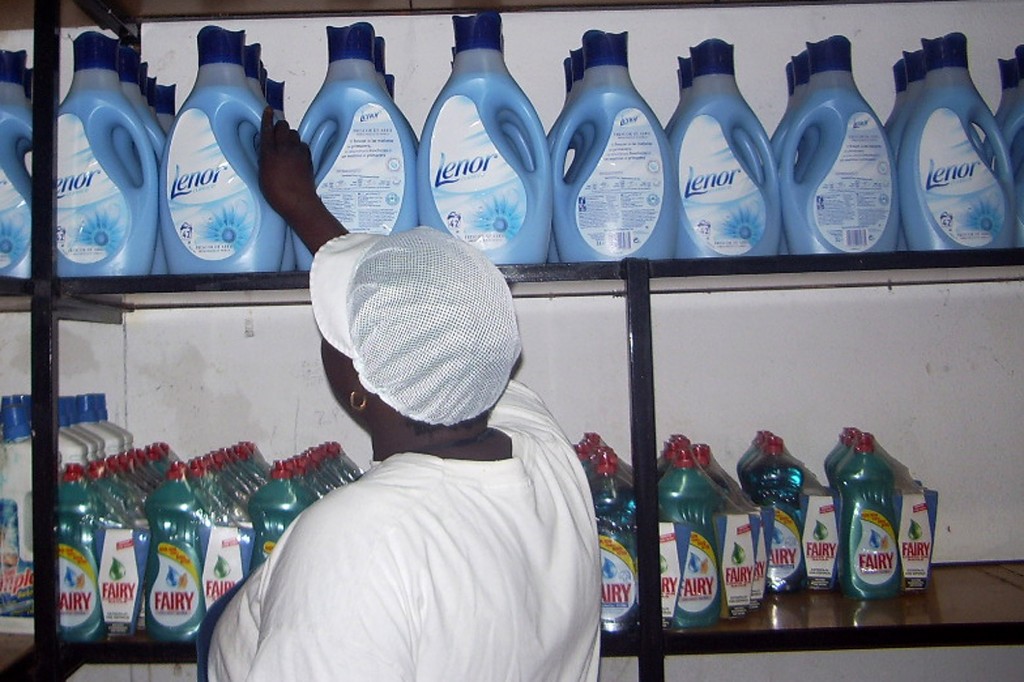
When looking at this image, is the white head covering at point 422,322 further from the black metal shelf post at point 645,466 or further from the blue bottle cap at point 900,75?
the blue bottle cap at point 900,75

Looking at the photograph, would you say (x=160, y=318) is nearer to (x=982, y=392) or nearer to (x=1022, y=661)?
(x=982, y=392)

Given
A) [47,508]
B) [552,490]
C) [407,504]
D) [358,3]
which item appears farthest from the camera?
[358,3]

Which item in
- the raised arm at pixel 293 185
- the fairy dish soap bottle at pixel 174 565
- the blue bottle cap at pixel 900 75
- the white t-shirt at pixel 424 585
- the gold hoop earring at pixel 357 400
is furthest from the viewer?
the blue bottle cap at pixel 900 75

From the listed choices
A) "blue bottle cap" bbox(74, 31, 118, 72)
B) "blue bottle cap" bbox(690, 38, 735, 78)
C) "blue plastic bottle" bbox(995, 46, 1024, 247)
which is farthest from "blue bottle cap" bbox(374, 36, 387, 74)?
"blue plastic bottle" bbox(995, 46, 1024, 247)

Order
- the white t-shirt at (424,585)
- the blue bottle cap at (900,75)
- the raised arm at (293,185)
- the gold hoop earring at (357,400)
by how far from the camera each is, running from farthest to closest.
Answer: the blue bottle cap at (900,75), the raised arm at (293,185), the gold hoop earring at (357,400), the white t-shirt at (424,585)

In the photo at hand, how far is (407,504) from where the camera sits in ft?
2.30

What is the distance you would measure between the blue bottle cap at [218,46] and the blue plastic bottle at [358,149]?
0.13m

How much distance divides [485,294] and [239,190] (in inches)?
21.7

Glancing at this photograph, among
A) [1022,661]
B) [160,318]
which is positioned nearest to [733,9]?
[160,318]

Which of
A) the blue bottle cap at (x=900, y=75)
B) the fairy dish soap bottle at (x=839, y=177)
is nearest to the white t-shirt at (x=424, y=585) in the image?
the fairy dish soap bottle at (x=839, y=177)

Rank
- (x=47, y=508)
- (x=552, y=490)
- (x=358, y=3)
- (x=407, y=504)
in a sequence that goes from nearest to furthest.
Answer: (x=407, y=504) < (x=552, y=490) < (x=47, y=508) < (x=358, y=3)

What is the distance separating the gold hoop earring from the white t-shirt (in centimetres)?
6

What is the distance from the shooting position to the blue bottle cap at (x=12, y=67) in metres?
1.18

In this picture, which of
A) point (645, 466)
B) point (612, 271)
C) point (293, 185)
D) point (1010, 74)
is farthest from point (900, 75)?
point (293, 185)
